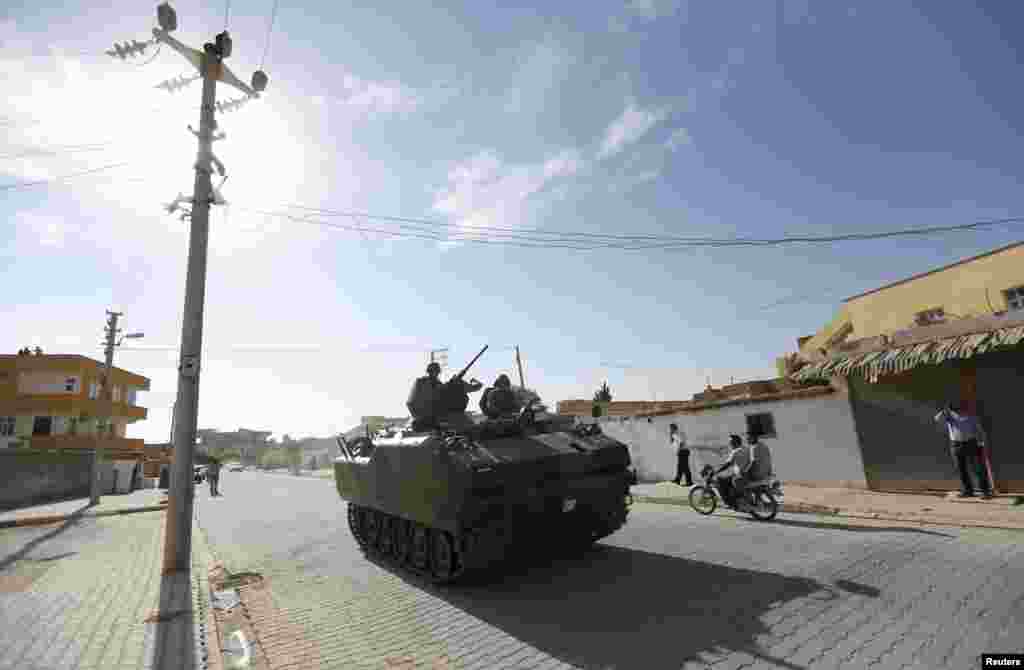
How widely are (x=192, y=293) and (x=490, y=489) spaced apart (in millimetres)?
5930

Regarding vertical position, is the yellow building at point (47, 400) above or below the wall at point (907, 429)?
above

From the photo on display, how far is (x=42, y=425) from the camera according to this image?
3036 cm

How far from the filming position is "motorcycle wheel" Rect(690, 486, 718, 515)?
9.84 meters

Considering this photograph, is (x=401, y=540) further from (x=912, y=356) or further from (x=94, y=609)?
(x=912, y=356)

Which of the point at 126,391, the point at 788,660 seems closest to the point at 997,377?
the point at 788,660

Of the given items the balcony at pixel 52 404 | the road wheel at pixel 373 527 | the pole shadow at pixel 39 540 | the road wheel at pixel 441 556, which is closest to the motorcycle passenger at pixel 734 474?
the road wheel at pixel 441 556

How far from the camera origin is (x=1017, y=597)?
432 centimetres

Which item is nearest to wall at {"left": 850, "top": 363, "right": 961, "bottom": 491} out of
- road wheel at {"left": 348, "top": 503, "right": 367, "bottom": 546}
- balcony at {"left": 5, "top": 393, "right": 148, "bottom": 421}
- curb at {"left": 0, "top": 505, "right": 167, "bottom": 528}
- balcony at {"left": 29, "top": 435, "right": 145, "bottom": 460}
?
road wheel at {"left": 348, "top": 503, "right": 367, "bottom": 546}

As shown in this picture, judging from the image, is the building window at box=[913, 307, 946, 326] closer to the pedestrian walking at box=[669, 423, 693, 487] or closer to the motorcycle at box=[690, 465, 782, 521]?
the pedestrian walking at box=[669, 423, 693, 487]

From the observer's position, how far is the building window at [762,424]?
13.0m

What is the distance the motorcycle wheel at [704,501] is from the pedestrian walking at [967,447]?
4.22 meters

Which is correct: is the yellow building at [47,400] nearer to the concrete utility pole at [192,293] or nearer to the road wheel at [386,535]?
the concrete utility pole at [192,293]

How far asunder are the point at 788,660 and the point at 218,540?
10921 mm

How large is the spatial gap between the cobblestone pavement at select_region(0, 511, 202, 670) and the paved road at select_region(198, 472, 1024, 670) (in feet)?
2.93
